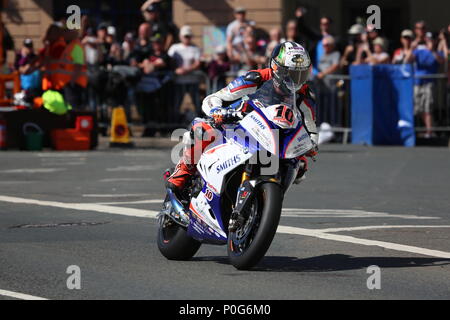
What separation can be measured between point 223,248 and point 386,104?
12.5 meters

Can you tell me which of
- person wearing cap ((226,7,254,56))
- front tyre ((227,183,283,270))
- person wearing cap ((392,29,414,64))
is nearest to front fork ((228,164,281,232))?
front tyre ((227,183,283,270))

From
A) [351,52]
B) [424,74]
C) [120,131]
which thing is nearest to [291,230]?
[120,131]

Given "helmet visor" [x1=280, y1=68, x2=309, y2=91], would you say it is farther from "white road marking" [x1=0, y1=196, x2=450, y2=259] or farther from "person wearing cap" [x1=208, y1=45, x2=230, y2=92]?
A: "person wearing cap" [x1=208, y1=45, x2=230, y2=92]

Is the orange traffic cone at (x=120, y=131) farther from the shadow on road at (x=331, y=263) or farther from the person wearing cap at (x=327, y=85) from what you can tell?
the shadow on road at (x=331, y=263)

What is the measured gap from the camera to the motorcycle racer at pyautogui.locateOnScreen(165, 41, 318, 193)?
29.8 ft

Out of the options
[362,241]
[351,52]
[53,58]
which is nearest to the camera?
[362,241]

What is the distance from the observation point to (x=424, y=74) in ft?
75.1

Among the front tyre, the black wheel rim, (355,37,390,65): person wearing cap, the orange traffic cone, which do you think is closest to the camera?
the front tyre

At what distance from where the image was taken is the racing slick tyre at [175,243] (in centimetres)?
963

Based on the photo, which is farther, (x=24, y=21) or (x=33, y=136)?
(x=24, y=21)

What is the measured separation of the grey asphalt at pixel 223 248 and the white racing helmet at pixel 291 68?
1.32 m

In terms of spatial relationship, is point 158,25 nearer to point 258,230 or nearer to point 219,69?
point 219,69

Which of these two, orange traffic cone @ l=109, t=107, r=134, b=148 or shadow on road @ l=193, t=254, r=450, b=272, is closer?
shadow on road @ l=193, t=254, r=450, b=272

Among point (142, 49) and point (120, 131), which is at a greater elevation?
point (142, 49)
